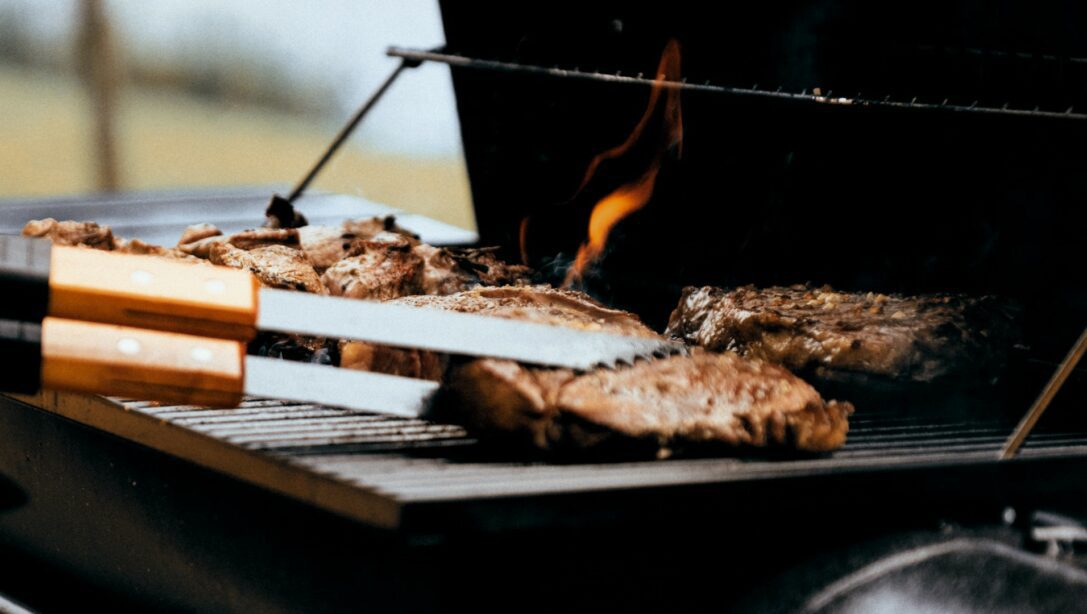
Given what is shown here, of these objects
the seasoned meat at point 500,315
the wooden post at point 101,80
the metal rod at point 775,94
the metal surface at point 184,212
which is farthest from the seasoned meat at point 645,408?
the wooden post at point 101,80

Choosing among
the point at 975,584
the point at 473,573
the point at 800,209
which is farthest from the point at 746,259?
the point at 473,573

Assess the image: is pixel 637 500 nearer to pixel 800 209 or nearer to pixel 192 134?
pixel 800 209

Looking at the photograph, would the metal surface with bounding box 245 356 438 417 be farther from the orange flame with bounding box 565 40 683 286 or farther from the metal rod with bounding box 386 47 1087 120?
the orange flame with bounding box 565 40 683 286

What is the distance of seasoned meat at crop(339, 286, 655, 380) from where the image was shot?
8.02 feet

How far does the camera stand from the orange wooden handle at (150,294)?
1905 mm

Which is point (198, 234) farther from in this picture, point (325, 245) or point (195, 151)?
point (195, 151)

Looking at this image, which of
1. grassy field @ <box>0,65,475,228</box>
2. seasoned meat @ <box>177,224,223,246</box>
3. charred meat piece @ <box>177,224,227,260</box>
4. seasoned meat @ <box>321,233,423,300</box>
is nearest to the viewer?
seasoned meat @ <box>321,233,423,300</box>

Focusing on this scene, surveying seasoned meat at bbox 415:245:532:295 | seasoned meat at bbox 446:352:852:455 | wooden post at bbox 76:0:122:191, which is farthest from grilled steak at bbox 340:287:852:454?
wooden post at bbox 76:0:122:191

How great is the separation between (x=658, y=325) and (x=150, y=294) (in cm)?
194

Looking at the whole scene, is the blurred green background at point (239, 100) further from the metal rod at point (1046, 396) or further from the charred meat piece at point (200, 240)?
the metal rod at point (1046, 396)

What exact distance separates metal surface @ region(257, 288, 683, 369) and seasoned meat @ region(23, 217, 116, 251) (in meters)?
1.49

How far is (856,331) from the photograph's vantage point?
2.73 m

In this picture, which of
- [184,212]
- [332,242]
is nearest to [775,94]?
[332,242]

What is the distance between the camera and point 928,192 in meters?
3.24
